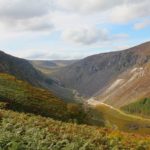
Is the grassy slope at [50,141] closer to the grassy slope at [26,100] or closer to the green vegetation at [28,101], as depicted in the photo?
the green vegetation at [28,101]

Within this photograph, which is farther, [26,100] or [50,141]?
[26,100]

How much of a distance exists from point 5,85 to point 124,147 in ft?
105

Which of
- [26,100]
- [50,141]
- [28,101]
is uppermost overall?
[26,100]

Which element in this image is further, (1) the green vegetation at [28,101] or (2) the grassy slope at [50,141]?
(1) the green vegetation at [28,101]

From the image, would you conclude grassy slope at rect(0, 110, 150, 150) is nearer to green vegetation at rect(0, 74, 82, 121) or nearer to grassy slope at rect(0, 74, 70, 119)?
green vegetation at rect(0, 74, 82, 121)

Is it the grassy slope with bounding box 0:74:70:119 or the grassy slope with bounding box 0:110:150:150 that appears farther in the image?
the grassy slope with bounding box 0:74:70:119

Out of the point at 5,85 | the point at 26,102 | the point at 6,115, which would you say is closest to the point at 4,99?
the point at 26,102

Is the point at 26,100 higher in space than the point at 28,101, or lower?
higher

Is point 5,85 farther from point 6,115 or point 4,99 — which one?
point 6,115

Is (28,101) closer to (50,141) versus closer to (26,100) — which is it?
(26,100)

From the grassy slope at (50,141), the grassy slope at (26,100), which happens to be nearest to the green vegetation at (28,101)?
the grassy slope at (26,100)

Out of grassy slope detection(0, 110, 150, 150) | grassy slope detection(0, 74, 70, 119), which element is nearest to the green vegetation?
grassy slope detection(0, 74, 70, 119)

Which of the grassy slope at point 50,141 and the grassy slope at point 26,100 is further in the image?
the grassy slope at point 26,100

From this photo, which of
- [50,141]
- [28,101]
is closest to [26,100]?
[28,101]
